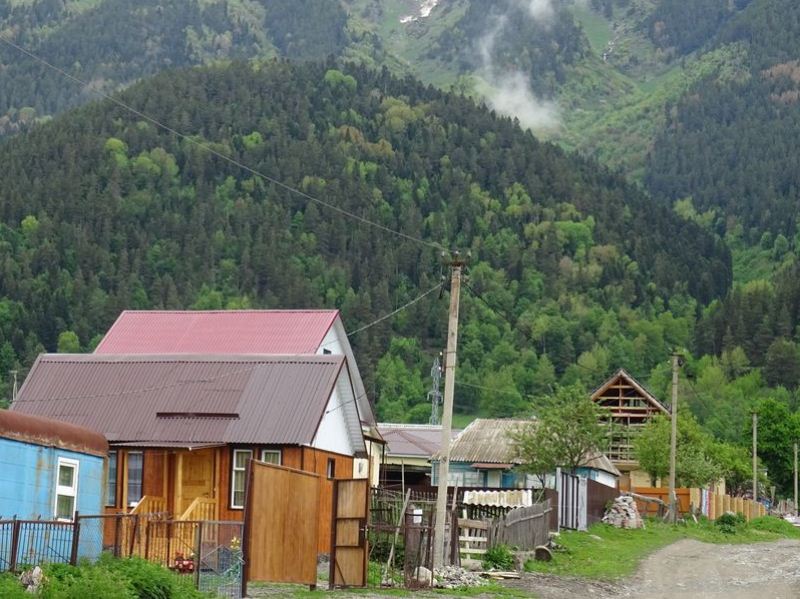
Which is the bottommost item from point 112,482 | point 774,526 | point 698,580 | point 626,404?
point 698,580

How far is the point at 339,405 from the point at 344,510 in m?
10.2

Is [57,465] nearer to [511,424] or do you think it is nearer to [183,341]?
[183,341]

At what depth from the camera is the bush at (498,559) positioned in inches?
1361

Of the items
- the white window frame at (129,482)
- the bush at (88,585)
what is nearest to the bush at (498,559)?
the white window frame at (129,482)

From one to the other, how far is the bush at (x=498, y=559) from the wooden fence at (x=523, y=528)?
2.72ft

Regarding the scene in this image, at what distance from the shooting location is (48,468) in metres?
27.2

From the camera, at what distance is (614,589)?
32.1 metres

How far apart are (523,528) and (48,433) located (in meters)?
15.6

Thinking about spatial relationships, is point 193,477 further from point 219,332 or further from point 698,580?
point 698,580

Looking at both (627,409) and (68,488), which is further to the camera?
(627,409)

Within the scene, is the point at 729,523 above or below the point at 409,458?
below

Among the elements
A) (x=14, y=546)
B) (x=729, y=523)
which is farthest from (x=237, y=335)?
(x=729, y=523)

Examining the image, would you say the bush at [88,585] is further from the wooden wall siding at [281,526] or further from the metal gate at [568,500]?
the metal gate at [568,500]

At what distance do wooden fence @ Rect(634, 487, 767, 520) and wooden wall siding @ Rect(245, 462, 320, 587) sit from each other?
42.1m
